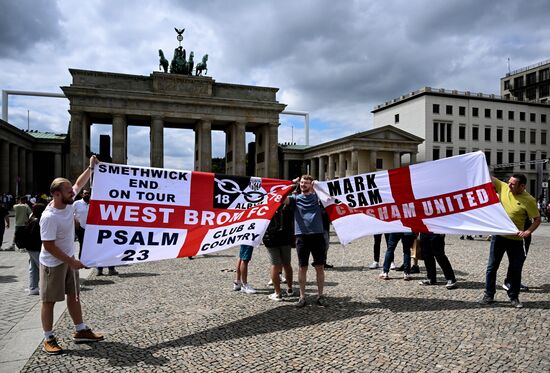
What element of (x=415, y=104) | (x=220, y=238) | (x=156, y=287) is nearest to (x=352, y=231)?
(x=220, y=238)

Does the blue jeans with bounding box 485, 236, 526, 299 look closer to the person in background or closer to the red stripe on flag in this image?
the red stripe on flag

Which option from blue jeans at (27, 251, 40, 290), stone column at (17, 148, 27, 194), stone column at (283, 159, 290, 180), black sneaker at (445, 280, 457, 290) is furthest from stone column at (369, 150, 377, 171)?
blue jeans at (27, 251, 40, 290)

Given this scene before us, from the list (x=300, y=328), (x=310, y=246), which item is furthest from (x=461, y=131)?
(x=300, y=328)

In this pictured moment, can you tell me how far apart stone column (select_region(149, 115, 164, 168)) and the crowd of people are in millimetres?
42506

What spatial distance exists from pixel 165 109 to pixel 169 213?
45.7 metres

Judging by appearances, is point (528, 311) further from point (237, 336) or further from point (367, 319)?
point (237, 336)

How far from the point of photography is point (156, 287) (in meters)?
8.04

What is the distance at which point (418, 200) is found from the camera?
7.03 meters

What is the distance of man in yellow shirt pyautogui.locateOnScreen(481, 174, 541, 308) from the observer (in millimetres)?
6273

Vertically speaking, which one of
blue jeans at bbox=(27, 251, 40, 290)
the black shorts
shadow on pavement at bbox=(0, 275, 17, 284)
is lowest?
shadow on pavement at bbox=(0, 275, 17, 284)

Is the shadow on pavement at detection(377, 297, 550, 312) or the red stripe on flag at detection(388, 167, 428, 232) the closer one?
the shadow on pavement at detection(377, 297, 550, 312)

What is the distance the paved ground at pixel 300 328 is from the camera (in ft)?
13.9

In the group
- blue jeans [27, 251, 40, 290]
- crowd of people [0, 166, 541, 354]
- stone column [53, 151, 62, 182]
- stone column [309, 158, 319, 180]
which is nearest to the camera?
crowd of people [0, 166, 541, 354]

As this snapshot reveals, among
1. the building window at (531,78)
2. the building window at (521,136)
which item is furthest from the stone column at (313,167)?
the building window at (531,78)
